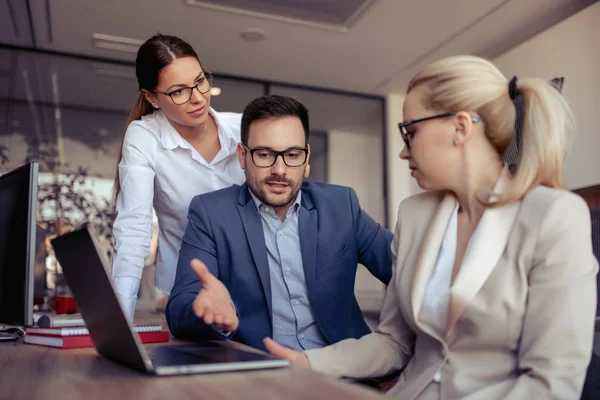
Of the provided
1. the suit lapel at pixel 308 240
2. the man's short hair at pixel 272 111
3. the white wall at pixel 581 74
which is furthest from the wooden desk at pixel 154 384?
the white wall at pixel 581 74

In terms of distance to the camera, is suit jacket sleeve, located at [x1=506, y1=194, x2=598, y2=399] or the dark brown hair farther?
the dark brown hair

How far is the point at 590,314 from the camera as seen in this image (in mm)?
1108

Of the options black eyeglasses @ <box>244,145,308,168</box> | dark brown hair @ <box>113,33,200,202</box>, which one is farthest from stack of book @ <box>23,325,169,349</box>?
dark brown hair @ <box>113,33,200,202</box>

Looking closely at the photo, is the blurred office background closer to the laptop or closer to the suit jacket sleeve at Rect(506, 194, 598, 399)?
the suit jacket sleeve at Rect(506, 194, 598, 399)

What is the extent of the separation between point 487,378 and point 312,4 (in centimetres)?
434

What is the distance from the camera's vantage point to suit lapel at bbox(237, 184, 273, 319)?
187cm

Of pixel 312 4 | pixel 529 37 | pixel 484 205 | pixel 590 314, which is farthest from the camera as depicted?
pixel 529 37

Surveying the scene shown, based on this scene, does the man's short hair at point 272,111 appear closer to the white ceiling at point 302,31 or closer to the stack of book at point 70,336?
the stack of book at point 70,336

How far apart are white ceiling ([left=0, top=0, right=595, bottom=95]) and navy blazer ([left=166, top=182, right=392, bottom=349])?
11.0ft

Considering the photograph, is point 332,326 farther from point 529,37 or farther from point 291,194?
point 529,37

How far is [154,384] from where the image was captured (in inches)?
35.6

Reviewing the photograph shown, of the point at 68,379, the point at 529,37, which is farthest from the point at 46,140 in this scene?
the point at 68,379

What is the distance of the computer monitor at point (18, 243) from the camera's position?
1370 millimetres

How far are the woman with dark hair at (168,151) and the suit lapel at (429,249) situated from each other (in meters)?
1.05
